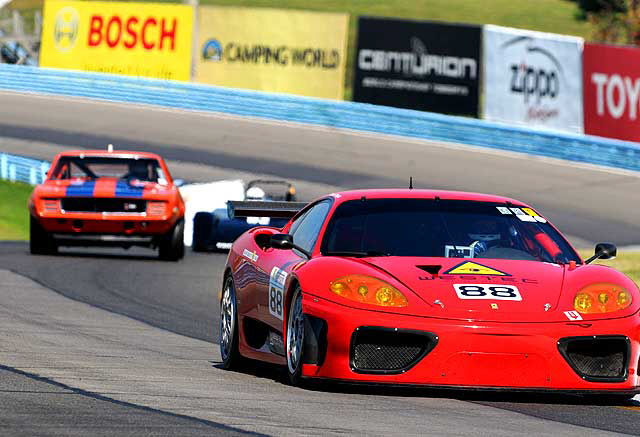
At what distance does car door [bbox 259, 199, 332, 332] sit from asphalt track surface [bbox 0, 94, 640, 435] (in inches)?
15.0

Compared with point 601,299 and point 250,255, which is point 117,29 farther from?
point 601,299

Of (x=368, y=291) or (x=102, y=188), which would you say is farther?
(x=102, y=188)

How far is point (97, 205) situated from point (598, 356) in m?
11.1

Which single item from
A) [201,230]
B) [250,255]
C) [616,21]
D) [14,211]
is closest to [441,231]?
[250,255]

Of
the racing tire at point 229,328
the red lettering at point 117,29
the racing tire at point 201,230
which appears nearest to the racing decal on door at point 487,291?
the racing tire at point 229,328

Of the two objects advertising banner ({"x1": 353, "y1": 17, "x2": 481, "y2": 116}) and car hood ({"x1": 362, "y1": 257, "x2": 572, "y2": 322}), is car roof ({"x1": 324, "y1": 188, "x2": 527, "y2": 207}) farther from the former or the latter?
advertising banner ({"x1": 353, "y1": 17, "x2": 481, "y2": 116})

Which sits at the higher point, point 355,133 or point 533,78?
point 533,78

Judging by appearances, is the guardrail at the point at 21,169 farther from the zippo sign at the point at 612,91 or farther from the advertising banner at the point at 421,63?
the zippo sign at the point at 612,91

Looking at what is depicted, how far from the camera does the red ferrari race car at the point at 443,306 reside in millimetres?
7219

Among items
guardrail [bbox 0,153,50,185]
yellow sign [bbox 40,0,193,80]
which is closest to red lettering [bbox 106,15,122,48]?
yellow sign [bbox 40,0,193,80]

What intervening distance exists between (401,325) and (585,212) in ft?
65.0

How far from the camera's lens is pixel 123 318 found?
11.9 m

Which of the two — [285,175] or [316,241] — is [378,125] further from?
[316,241]

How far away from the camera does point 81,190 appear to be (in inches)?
700
